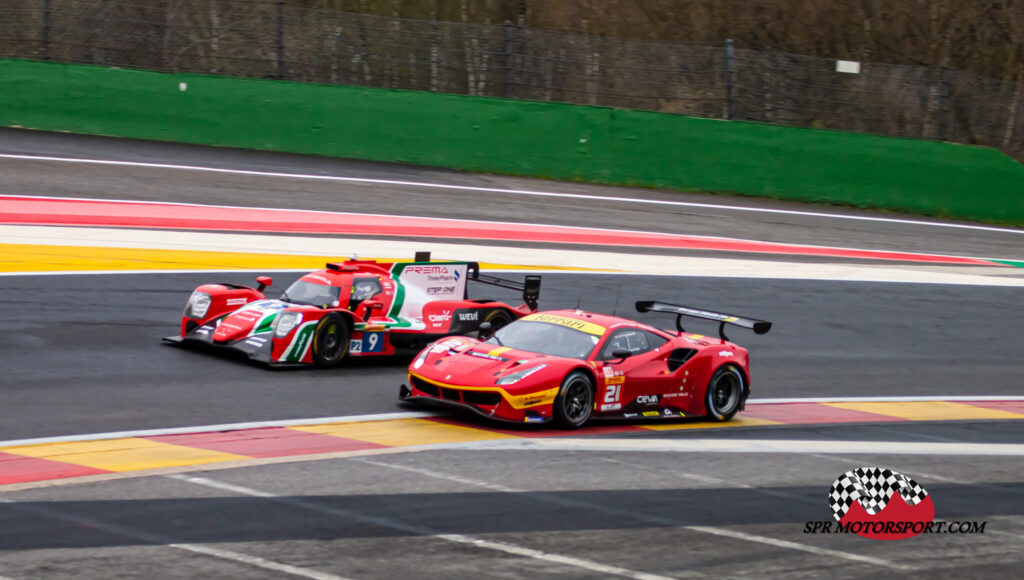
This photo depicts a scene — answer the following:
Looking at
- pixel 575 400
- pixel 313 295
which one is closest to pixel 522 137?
pixel 313 295

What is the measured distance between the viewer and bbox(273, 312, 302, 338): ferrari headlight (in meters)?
14.1

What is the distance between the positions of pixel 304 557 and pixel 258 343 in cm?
660

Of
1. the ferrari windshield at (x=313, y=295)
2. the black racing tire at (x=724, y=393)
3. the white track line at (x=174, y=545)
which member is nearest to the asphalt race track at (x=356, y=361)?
the ferrari windshield at (x=313, y=295)

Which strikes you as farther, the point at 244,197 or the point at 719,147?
the point at 719,147

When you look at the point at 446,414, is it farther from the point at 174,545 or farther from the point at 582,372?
the point at 174,545

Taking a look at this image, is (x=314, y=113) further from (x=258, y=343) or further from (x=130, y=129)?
(x=258, y=343)

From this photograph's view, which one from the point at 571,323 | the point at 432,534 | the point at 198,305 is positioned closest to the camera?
the point at 432,534

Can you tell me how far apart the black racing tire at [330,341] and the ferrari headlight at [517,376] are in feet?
9.60

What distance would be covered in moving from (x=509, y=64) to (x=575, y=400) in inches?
713

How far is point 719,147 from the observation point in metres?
30.4

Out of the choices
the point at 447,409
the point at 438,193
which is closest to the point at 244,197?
the point at 438,193

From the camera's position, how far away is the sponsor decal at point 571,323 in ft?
43.4

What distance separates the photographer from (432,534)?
8.53m

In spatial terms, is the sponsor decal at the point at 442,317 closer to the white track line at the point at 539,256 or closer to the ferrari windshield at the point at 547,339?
the ferrari windshield at the point at 547,339
